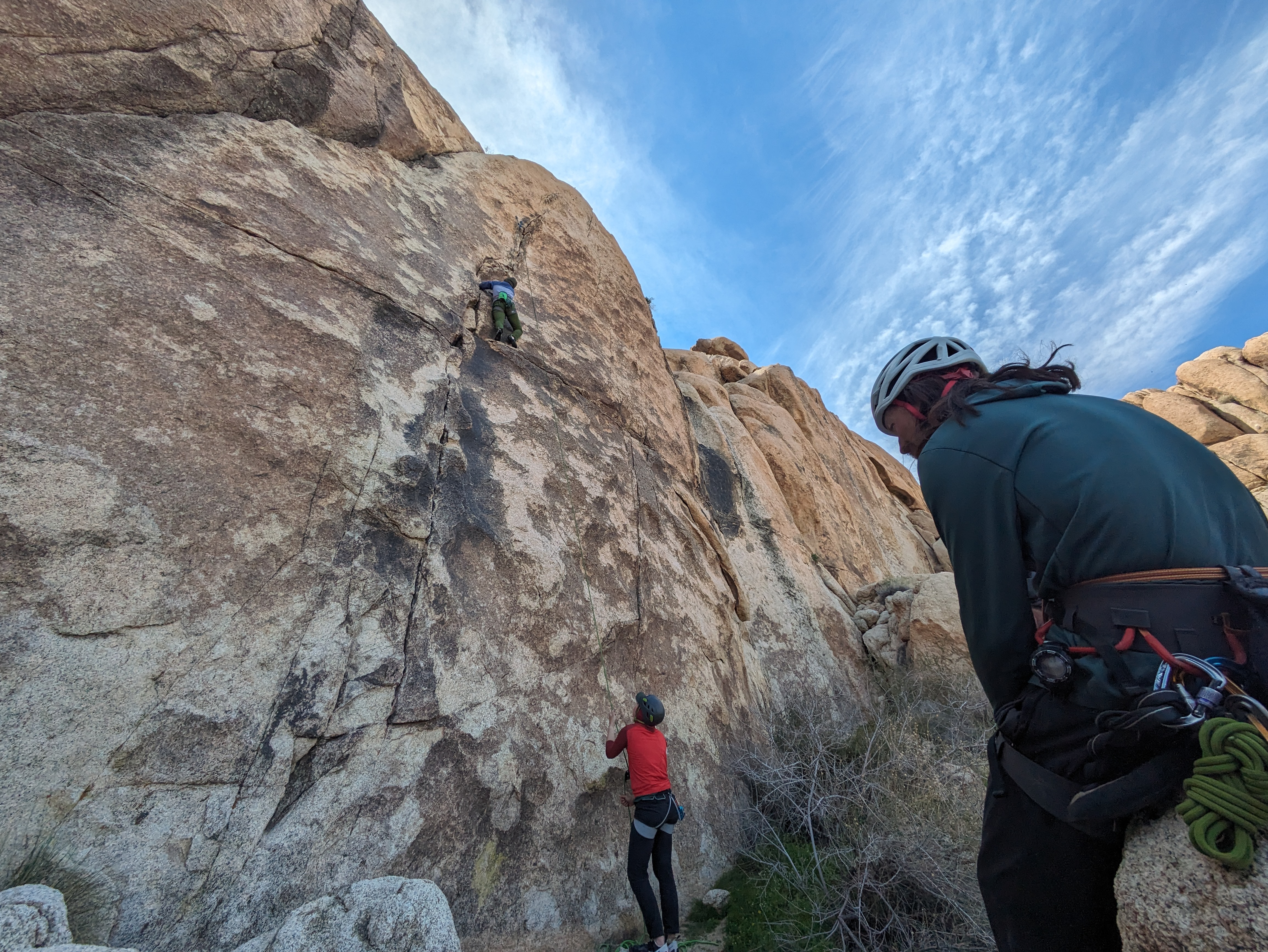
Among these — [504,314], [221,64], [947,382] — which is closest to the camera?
[947,382]

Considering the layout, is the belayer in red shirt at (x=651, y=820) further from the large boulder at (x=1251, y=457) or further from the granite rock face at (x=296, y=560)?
the large boulder at (x=1251, y=457)

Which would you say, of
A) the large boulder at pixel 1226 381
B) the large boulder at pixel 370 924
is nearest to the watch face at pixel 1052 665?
the large boulder at pixel 370 924

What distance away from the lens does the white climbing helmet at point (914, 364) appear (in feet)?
7.78

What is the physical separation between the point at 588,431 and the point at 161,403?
3443mm

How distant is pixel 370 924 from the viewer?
1960mm

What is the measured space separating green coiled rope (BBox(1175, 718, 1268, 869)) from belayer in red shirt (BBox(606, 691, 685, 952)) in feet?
9.49

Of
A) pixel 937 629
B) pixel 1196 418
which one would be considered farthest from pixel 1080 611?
pixel 1196 418

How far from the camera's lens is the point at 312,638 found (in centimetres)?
297

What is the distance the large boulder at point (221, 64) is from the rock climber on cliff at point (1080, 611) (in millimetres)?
5475

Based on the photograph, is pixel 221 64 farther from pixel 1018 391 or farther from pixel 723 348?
pixel 723 348

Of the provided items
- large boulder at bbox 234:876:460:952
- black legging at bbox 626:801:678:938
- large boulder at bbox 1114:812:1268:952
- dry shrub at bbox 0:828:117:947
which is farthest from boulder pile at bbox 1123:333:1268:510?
dry shrub at bbox 0:828:117:947

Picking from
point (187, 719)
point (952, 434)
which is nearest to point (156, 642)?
point (187, 719)

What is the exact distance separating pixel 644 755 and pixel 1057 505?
2.88 meters

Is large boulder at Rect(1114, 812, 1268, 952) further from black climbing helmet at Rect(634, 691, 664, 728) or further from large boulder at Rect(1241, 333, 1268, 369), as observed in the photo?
large boulder at Rect(1241, 333, 1268, 369)
